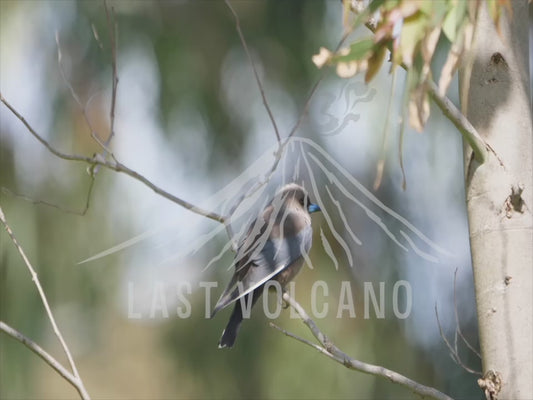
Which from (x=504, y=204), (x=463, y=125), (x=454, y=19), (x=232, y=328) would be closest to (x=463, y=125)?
(x=463, y=125)

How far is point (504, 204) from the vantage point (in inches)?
78.3

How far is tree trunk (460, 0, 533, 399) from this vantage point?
1915 millimetres

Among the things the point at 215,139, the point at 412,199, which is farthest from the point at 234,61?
the point at 412,199

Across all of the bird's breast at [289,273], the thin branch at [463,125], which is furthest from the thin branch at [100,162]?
the bird's breast at [289,273]

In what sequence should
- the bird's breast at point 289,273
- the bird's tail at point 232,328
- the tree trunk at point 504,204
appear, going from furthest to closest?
1. the bird's breast at point 289,273
2. the bird's tail at point 232,328
3. the tree trunk at point 504,204

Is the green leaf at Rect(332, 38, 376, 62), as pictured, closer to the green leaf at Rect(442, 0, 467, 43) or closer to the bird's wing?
the green leaf at Rect(442, 0, 467, 43)

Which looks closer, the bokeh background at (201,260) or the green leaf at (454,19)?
the green leaf at (454,19)

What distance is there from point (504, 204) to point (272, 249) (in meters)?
1.51

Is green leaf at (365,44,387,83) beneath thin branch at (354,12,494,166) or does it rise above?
beneath

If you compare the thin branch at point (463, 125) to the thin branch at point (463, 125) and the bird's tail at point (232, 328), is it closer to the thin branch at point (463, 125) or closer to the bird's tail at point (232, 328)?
the thin branch at point (463, 125)

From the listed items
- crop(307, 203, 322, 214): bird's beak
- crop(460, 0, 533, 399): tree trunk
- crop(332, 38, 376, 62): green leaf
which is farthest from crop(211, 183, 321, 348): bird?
crop(332, 38, 376, 62): green leaf

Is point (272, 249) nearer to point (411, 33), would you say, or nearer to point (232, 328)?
point (232, 328)

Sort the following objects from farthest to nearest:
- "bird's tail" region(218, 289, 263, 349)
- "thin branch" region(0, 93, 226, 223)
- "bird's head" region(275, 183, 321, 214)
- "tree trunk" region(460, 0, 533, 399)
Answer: "bird's head" region(275, 183, 321, 214), "bird's tail" region(218, 289, 263, 349), "thin branch" region(0, 93, 226, 223), "tree trunk" region(460, 0, 533, 399)

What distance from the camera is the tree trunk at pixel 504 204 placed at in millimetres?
1915
